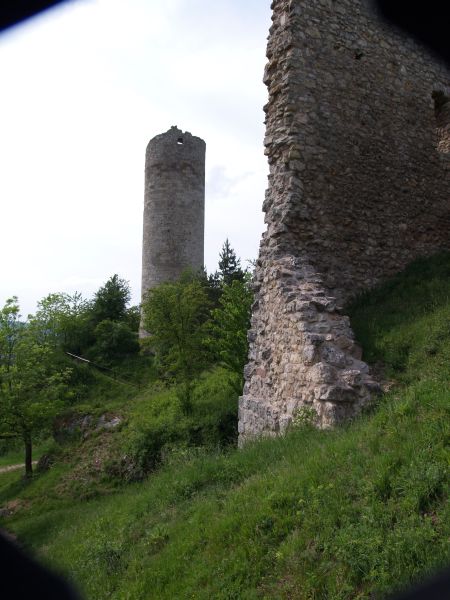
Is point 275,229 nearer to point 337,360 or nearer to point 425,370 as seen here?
point 337,360

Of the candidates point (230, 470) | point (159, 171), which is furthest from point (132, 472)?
point (159, 171)

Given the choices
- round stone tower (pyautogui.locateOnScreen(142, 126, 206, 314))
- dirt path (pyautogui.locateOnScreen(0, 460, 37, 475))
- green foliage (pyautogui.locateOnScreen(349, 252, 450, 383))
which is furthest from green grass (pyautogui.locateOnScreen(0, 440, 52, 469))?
green foliage (pyautogui.locateOnScreen(349, 252, 450, 383))

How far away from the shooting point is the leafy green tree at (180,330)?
1238 cm

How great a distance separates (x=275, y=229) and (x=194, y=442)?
4.79 m

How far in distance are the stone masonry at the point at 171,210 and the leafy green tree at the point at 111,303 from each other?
1.38 m

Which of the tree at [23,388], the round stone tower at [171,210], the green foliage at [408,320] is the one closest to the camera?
the green foliage at [408,320]

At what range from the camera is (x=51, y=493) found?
1190 centimetres

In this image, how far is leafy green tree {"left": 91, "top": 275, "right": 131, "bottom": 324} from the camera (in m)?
25.9

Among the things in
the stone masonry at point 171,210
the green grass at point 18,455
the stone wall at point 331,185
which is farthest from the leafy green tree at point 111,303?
the stone wall at point 331,185

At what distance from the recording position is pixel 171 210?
2606cm

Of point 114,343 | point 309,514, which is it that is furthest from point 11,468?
point 309,514

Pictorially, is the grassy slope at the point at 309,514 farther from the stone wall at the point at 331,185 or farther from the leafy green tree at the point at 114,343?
the leafy green tree at the point at 114,343

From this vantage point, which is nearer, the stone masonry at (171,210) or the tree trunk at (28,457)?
the tree trunk at (28,457)

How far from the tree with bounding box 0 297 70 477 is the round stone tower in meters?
11.2
